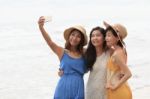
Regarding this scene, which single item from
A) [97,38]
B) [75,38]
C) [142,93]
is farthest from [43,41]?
[97,38]

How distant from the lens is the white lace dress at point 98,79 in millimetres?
4419

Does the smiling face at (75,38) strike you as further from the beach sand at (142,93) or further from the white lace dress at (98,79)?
the beach sand at (142,93)

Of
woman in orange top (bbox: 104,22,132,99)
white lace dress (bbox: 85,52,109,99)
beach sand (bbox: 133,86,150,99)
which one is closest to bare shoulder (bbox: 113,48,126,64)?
woman in orange top (bbox: 104,22,132,99)

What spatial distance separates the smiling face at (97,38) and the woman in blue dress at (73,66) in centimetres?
9

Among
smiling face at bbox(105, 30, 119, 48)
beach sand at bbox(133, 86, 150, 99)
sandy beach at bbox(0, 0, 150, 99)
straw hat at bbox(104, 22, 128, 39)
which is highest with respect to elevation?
straw hat at bbox(104, 22, 128, 39)

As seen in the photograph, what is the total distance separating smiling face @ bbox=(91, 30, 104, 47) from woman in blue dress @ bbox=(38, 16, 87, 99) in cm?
9

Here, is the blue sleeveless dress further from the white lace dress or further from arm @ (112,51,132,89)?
arm @ (112,51,132,89)

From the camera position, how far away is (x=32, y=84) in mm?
8234

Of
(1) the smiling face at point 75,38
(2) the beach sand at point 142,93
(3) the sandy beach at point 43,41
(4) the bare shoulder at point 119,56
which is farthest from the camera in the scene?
(3) the sandy beach at point 43,41

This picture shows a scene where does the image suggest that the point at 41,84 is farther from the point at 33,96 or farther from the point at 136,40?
the point at 136,40

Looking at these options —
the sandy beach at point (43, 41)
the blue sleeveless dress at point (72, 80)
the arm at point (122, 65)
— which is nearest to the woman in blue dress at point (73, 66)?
the blue sleeveless dress at point (72, 80)

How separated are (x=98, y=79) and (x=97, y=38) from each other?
0.36m

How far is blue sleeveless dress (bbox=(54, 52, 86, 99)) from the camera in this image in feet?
14.8

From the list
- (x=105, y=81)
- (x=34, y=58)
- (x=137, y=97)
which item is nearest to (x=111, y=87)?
(x=105, y=81)
